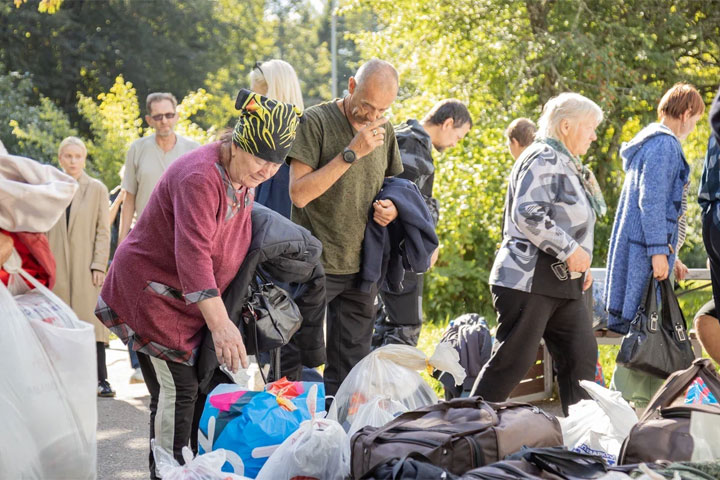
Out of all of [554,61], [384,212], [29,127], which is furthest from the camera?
[29,127]

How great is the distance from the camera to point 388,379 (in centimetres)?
379

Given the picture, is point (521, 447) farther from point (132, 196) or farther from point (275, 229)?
point (132, 196)

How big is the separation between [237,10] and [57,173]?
48617 millimetres

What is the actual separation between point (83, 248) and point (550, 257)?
3737 mm

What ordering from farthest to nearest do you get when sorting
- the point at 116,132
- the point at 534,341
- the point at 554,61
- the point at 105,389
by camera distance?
the point at 116,132, the point at 554,61, the point at 105,389, the point at 534,341

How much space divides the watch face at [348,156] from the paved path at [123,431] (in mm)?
1894

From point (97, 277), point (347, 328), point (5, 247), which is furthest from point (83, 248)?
point (5, 247)

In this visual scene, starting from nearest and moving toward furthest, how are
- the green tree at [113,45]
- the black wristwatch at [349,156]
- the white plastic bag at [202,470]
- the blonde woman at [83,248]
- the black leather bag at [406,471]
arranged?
1. the black leather bag at [406,471]
2. the white plastic bag at [202,470]
3. the black wristwatch at [349,156]
4. the blonde woman at [83,248]
5. the green tree at [113,45]

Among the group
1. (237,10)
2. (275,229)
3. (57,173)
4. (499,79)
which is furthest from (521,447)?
(237,10)

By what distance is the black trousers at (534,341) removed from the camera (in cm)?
459

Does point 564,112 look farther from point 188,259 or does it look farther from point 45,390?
point 45,390

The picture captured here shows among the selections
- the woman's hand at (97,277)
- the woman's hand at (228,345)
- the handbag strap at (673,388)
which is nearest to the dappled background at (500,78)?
the woman's hand at (97,277)

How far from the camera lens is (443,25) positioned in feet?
40.1

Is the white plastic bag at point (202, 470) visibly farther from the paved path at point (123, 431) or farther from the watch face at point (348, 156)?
the paved path at point (123, 431)
